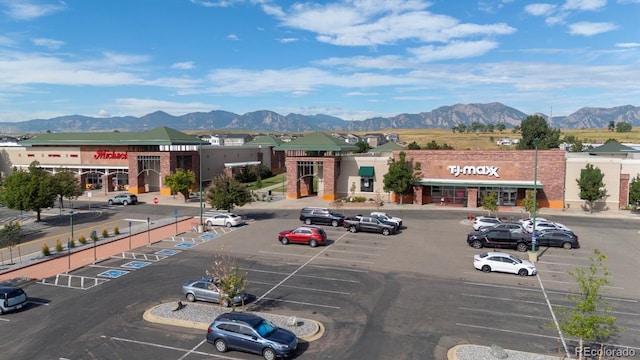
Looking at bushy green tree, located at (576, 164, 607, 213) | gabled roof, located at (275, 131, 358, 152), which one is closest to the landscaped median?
gabled roof, located at (275, 131, 358, 152)

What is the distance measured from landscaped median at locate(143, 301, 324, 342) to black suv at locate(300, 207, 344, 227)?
20.8 metres

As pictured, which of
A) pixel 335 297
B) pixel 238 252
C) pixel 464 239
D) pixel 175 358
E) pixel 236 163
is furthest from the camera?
pixel 236 163

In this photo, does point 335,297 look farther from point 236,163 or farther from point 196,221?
A: point 236,163

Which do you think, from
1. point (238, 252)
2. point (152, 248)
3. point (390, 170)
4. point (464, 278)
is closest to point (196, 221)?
point (152, 248)

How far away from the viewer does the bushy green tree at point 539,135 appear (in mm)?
111875

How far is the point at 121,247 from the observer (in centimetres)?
3409

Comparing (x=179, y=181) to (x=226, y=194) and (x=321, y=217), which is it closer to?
(x=226, y=194)

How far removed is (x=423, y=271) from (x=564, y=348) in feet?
35.6

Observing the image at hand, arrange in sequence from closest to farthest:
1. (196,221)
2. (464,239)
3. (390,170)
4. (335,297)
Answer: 1. (335,297)
2. (464,239)
3. (196,221)
4. (390,170)

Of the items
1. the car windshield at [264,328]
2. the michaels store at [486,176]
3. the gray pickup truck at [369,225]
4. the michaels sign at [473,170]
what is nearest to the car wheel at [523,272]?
the gray pickup truck at [369,225]

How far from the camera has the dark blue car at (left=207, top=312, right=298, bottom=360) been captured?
16.4 m

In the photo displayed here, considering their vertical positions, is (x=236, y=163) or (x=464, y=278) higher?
(x=236, y=163)

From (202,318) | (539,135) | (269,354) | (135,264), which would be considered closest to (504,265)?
(269,354)

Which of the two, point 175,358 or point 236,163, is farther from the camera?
point 236,163
